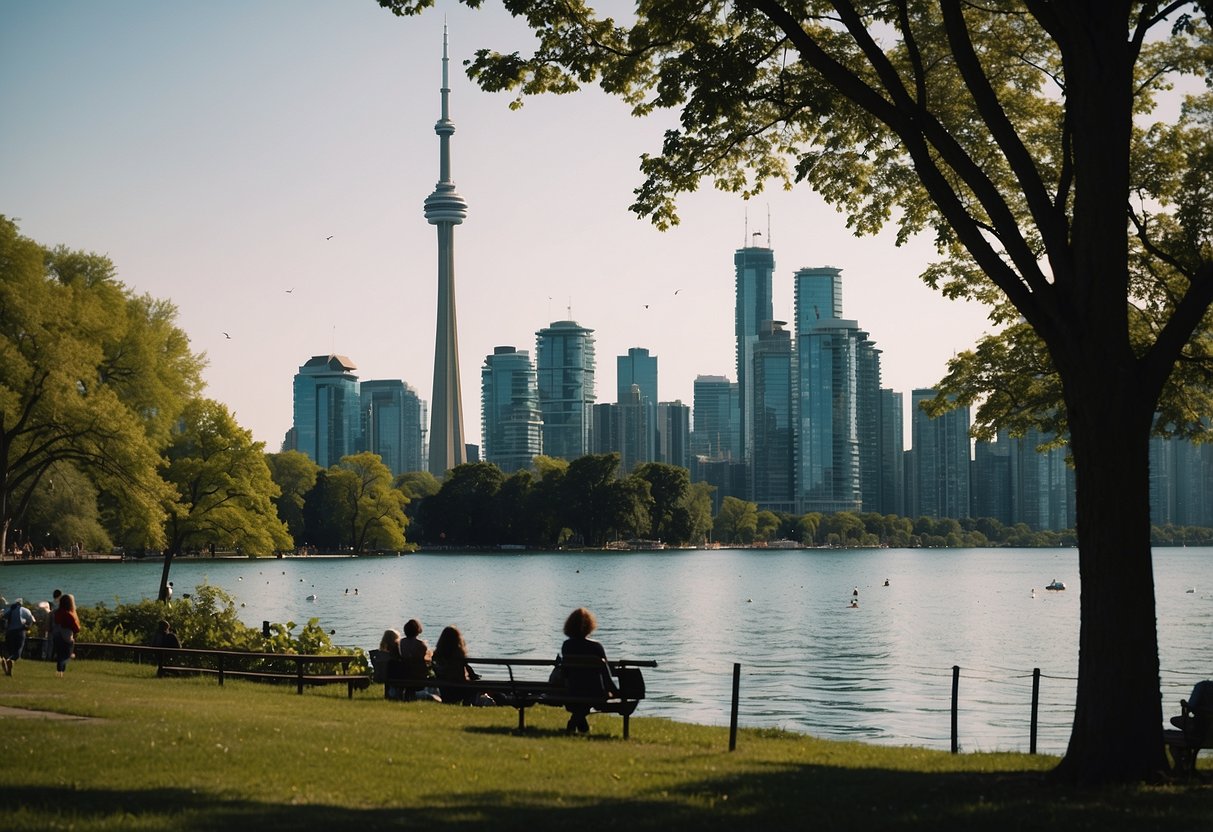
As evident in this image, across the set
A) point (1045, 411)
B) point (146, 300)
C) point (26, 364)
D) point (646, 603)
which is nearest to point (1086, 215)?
point (1045, 411)

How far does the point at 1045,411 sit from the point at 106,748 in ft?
60.2

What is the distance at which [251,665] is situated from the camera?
93.9 feet

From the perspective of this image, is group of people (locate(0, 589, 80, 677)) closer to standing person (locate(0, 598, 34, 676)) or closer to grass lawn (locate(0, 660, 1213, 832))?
standing person (locate(0, 598, 34, 676))

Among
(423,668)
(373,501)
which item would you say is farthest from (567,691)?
(373,501)

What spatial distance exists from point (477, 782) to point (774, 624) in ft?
192

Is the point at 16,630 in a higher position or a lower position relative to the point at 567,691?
lower

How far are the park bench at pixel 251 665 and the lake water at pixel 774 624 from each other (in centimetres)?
803

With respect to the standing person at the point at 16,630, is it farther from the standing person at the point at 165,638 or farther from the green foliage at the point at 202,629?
the green foliage at the point at 202,629

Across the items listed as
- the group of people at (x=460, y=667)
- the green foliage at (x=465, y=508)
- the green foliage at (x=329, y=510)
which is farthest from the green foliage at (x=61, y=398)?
the green foliage at (x=465, y=508)

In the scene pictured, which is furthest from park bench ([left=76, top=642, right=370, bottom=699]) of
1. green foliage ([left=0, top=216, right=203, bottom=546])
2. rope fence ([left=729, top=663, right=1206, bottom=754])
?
green foliage ([left=0, top=216, right=203, bottom=546])

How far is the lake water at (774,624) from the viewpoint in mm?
34875

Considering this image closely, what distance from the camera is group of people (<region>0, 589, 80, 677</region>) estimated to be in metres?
26.0

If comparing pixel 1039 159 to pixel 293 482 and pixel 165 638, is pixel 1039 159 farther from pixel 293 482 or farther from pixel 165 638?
pixel 293 482

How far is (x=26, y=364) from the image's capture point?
147ft
